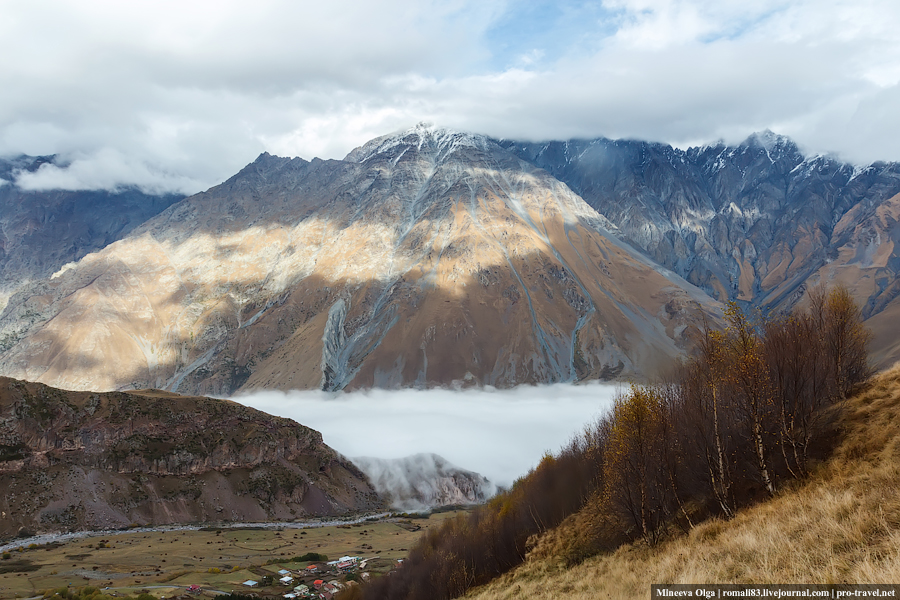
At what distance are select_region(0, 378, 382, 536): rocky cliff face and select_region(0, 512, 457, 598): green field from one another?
1271 centimetres

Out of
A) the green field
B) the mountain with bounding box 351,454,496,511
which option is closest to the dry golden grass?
the green field

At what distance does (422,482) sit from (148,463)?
7850cm

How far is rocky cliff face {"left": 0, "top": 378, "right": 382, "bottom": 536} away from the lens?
10081 cm

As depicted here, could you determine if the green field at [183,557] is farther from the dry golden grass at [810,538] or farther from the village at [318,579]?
the dry golden grass at [810,538]

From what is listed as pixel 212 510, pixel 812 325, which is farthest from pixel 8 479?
pixel 812 325

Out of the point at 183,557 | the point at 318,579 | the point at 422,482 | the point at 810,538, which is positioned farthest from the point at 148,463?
the point at 810,538

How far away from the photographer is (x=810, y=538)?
16328 mm

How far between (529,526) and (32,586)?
5705 centimetres

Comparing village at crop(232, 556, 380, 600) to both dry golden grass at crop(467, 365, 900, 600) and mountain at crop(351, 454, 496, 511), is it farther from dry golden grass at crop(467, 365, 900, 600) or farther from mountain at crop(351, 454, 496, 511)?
mountain at crop(351, 454, 496, 511)

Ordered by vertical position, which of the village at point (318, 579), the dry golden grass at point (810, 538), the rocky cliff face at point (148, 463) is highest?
the dry golden grass at point (810, 538)

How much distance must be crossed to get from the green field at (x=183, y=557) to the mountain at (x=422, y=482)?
42956mm

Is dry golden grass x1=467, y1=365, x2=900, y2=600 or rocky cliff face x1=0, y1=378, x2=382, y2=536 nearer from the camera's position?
dry golden grass x1=467, y1=365, x2=900, y2=600

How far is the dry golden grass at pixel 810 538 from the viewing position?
14.6 m

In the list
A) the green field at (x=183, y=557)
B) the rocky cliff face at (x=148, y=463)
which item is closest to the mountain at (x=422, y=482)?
the rocky cliff face at (x=148, y=463)
